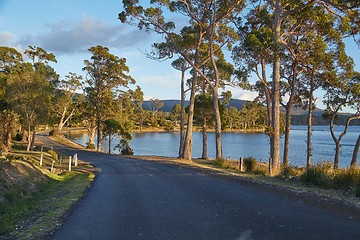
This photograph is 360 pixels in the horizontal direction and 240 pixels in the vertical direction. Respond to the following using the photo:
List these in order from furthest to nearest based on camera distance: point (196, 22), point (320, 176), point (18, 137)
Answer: point (18, 137) < point (196, 22) < point (320, 176)

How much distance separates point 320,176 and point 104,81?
129 ft

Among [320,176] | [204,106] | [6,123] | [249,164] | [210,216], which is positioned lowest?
[249,164]

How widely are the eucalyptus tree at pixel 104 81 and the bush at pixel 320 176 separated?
3766 cm

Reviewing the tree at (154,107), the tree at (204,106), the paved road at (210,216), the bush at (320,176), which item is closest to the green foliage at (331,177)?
the bush at (320,176)

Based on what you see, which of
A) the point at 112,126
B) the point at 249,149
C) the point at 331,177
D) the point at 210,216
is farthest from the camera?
the point at 249,149

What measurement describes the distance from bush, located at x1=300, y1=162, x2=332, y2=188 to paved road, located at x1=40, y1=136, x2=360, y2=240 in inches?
74.1

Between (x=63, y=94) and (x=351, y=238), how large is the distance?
5393 cm

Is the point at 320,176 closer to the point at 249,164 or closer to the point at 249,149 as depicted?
the point at 249,164

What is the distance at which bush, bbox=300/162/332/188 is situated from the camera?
11.2m

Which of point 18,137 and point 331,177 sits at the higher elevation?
point 331,177

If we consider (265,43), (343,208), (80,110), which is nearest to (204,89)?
(265,43)

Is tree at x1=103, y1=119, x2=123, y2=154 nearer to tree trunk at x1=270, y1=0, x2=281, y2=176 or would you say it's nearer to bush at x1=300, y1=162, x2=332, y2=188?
tree trunk at x1=270, y1=0, x2=281, y2=176

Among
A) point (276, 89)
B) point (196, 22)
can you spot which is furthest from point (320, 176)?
point (196, 22)

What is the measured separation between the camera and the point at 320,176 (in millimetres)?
11664
